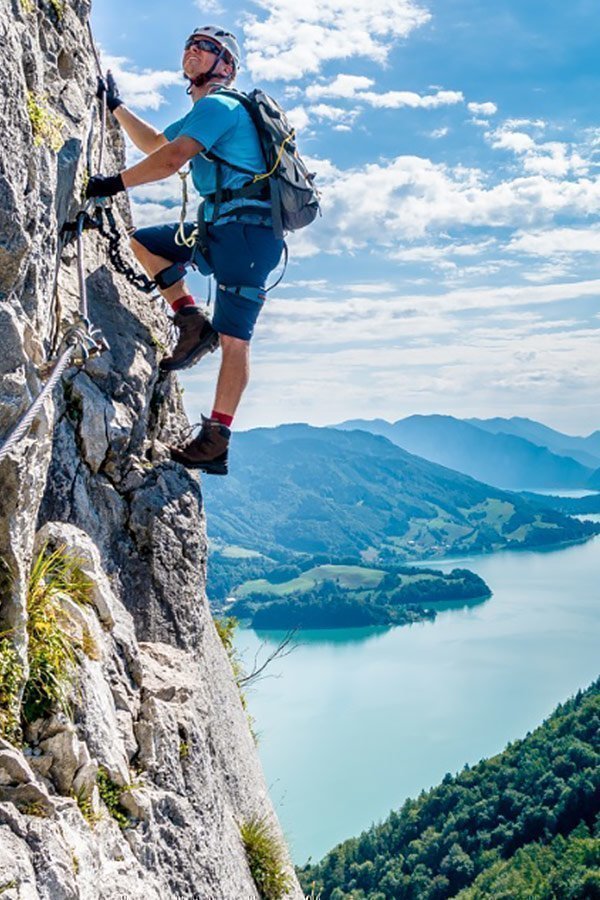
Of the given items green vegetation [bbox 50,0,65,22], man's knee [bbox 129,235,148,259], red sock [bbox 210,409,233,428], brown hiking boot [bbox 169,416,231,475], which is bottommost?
brown hiking boot [bbox 169,416,231,475]

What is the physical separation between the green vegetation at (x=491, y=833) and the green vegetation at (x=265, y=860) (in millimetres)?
43678

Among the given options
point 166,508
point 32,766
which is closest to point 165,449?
point 166,508

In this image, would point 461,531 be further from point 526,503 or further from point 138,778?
point 138,778

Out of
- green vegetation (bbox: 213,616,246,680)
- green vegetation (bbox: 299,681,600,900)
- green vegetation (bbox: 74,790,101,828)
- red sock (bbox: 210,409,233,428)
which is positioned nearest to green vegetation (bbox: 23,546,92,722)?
green vegetation (bbox: 74,790,101,828)

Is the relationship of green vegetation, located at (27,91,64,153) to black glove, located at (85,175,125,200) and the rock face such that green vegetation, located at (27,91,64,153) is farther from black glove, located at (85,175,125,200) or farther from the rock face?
black glove, located at (85,175,125,200)

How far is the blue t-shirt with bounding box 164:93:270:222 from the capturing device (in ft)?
12.6

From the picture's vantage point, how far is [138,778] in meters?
2.90

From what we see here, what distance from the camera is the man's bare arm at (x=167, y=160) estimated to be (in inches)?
151

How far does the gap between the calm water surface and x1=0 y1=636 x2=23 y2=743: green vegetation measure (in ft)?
159

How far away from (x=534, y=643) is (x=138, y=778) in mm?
88328

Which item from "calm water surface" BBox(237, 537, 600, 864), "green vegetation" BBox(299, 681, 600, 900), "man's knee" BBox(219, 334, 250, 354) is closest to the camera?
"man's knee" BBox(219, 334, 250, 354)

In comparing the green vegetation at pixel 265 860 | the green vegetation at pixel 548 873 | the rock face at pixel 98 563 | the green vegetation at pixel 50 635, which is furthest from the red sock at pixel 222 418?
the green vegetation at pixel 548 873

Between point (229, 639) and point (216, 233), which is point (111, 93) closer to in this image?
point (216, 233)

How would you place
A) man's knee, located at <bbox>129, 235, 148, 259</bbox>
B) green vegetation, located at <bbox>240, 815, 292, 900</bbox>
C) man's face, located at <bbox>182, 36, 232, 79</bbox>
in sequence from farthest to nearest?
man's knee, located at <bbox>129, 235, 148, 259</bbox>, man's face, located at <bbox>182, 36, 232, 79</bbox>, green vegetation, located at <bbox>240, 815, 292, 900</bbox>
